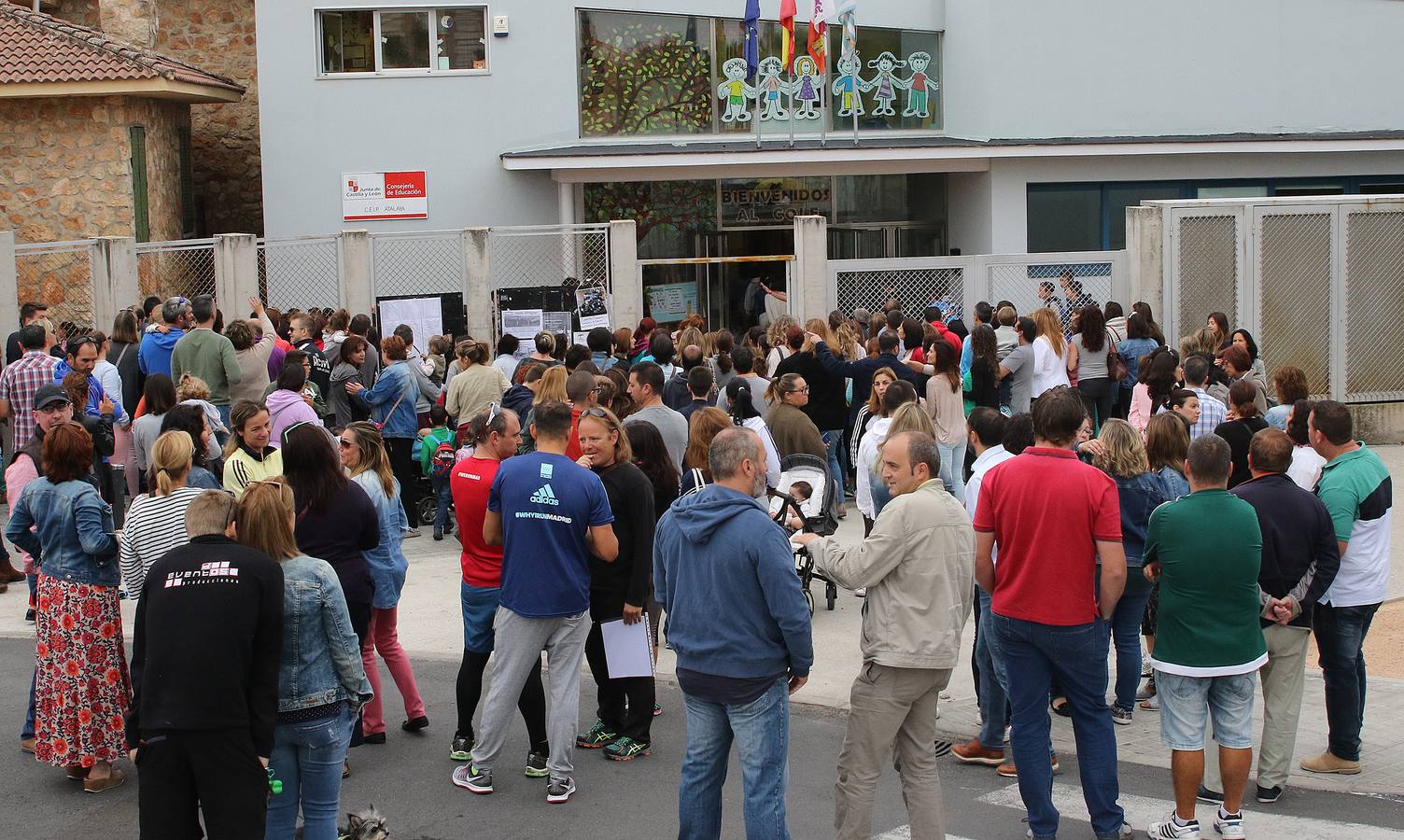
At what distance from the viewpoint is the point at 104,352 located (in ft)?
41.8

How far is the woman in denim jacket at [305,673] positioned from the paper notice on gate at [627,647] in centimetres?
179

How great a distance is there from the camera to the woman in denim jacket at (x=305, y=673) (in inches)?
212

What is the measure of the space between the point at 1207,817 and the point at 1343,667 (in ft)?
3.59

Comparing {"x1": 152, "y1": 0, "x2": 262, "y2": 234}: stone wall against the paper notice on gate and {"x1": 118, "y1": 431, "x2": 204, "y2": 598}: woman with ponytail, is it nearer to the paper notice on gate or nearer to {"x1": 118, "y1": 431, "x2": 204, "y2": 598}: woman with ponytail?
{"x1": 118, "y1": 431, "x2": 204, "y2": 598}: woman with ponytail

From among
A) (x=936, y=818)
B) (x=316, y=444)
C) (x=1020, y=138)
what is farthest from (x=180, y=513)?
(x=1020, y=138)

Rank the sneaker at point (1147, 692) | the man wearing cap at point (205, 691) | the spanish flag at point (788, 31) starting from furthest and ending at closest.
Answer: the spanish flag at point (788, 31), the sneaker at point (1147, 692), the man wearing cap at point (205, 691)

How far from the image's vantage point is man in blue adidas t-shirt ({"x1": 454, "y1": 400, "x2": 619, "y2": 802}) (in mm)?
6559

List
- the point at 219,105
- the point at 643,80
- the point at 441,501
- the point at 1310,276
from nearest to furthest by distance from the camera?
the point at 441,501 → the point at 1310,276 → the point at 643,80 → the point at 219,105

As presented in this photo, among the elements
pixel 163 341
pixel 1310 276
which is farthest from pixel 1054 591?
pixel 1310 276

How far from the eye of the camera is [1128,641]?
24.2ft

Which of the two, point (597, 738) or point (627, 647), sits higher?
point (627, 647)

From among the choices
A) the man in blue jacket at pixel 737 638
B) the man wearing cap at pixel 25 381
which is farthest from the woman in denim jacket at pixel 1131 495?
the man wearing cap at pixel 25 381

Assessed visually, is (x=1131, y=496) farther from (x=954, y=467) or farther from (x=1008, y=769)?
(x=954, y=467)

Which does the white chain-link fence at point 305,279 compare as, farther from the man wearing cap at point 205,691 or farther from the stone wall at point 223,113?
the man wearing cap at point 205,691
